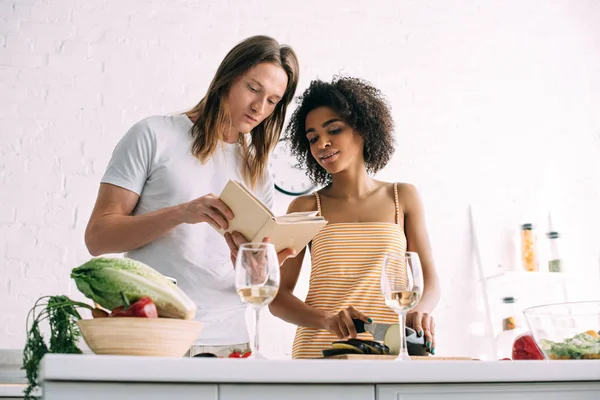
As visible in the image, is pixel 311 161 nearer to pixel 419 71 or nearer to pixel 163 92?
pixel 163 92

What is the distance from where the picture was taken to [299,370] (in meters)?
0.92

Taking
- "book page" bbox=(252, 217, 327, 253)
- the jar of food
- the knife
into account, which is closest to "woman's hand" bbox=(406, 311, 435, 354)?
the knife

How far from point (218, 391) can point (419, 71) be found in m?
2.96

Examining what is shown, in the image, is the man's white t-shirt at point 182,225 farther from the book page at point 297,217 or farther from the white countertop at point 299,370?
the white countertop at point 299,370

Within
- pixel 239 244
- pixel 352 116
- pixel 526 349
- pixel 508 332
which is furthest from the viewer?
pixel 508 332

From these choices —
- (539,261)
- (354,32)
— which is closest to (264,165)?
(354,32)

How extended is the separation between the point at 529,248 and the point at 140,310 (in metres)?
2.81

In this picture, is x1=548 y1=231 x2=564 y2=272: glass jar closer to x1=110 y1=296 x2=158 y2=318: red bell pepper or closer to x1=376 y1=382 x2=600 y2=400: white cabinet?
x1=376 y1=382 x2=600 y2=400: white cabinet

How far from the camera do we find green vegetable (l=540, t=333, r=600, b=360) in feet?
3.93

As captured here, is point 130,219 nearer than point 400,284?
No

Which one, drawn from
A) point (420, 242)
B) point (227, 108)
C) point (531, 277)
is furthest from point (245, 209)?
point (531, 277)

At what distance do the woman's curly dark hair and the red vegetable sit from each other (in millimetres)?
1022

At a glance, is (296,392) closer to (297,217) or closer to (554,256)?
(297,217)

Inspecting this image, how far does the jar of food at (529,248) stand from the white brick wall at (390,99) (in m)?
0.10
